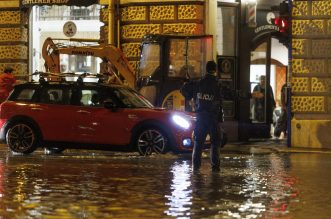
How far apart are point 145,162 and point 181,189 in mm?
4345

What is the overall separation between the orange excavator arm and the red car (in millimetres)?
3941

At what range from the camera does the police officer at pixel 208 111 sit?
47.9ft

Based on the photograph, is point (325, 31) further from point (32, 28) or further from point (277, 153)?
point (32, 28)

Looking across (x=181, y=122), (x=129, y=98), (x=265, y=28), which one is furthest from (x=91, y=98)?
(x=265, y=28)

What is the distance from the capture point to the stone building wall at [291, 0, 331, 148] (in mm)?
21703

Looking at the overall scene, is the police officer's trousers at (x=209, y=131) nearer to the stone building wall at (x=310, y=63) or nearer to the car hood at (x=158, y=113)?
the car hood at (x=158, y=113)

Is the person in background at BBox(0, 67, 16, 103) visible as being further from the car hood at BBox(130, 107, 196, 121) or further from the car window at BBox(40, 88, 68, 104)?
the car hood at BBox(130, 107, 196, 121)

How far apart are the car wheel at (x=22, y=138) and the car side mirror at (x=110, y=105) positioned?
156 cm

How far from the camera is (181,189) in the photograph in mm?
12211

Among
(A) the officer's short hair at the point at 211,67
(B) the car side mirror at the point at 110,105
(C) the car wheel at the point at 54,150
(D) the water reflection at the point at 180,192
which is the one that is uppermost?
(A) the officer's short hair at the point at 211,67

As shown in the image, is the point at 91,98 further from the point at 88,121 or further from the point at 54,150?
the point at 54,150

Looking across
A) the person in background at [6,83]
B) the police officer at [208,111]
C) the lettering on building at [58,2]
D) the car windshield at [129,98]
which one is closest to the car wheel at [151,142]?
the car windshield at [129,98]

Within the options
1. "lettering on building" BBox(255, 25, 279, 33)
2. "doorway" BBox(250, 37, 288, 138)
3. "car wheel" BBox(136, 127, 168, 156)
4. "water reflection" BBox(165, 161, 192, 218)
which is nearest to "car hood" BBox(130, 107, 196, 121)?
"car wheel" BBox(136, 127, 168, 156)

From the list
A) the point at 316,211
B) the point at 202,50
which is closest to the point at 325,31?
the point at 202,50
